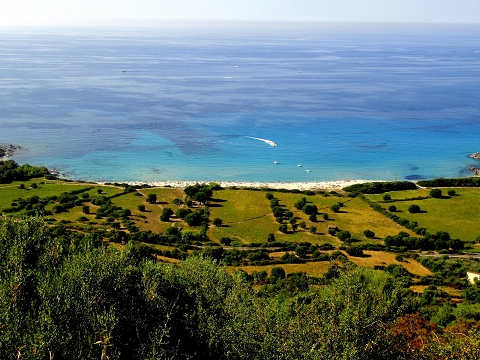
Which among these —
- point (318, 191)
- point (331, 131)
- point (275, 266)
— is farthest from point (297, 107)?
point (275, 266)

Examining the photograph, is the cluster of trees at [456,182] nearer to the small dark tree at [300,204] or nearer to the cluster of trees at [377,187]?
the cluster of trees at [377,187]

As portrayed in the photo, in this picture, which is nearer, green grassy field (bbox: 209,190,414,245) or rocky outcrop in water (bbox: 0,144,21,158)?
green grassy field (bbox: 209,190,414,245)

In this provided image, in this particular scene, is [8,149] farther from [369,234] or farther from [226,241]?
[369,234]

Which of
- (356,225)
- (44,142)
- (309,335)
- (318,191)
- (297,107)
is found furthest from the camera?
(297,107)

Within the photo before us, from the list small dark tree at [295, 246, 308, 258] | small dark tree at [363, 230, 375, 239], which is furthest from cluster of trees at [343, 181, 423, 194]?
small dark tree at [295, 246, 308, 258]

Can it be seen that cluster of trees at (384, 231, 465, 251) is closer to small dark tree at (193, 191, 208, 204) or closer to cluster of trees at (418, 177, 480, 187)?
small dark tree at (193, 191, 208, 204)

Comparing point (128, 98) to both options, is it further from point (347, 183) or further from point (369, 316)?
point (369, 316)
